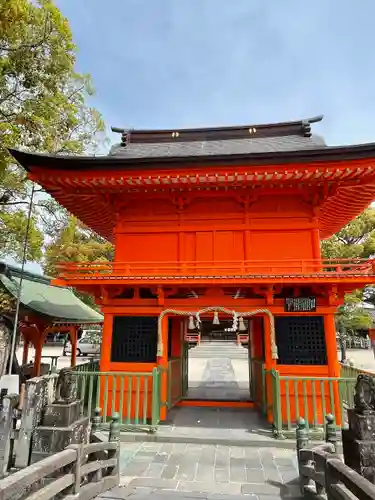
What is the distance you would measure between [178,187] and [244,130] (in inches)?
200

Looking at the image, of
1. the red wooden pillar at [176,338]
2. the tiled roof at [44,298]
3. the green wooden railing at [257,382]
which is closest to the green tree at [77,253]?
the tiled roof at [44,298]

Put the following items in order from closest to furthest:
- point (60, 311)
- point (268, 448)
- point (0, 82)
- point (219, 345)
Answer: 1. point (268, 448)
2. point (0, 82)
3. point (60, 311)
4. point (219, 345)

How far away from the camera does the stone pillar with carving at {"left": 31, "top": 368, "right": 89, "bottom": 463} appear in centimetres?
464

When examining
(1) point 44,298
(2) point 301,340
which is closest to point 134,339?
(2) point 301,340

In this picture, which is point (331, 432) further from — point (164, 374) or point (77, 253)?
point (77, 253)

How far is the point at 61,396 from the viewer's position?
5012 millimetres

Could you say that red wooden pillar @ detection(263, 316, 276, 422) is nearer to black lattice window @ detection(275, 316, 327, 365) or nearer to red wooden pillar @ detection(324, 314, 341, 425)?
black lattice window @ detection(275, 316, 327, 365)

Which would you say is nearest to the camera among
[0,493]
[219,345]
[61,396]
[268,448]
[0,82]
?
[0,493]

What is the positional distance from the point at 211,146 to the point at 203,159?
388cm

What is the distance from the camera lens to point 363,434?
4340 mm

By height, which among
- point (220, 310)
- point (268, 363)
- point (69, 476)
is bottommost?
point (69, 476)

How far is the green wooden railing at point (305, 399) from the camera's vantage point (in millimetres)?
7082

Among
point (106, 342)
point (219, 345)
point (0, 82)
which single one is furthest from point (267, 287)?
point (219, 345)

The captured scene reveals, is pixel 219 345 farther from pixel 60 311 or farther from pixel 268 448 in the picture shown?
pixel 268 448
